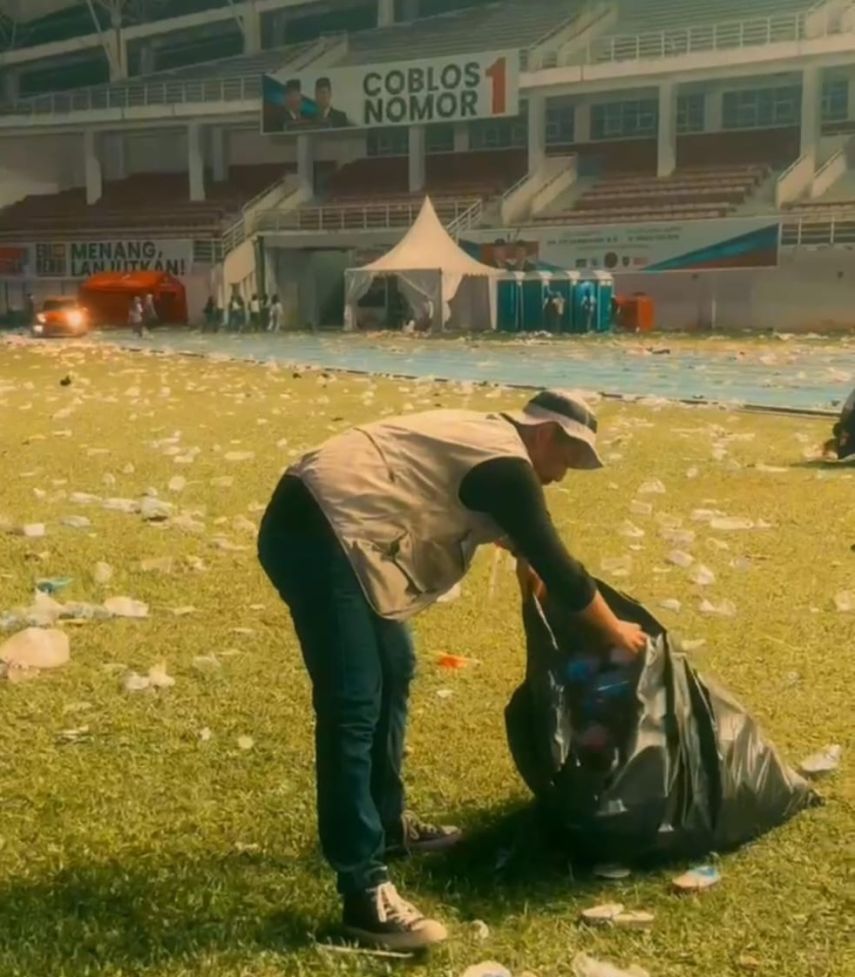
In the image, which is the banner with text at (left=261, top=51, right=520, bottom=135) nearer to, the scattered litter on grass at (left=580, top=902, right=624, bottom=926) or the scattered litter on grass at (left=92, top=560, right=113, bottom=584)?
the scattered litter on grass at (left=92, top=560, right=113, bottom=584)

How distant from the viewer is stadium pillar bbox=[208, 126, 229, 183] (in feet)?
177

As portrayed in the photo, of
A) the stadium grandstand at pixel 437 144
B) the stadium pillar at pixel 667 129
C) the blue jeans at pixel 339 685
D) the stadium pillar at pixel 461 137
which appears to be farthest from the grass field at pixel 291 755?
the stadium pillar at pixel 461 137

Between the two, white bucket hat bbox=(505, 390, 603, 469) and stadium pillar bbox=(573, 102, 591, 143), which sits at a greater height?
stadium pillar bbox=(573, 102, 591, 143)

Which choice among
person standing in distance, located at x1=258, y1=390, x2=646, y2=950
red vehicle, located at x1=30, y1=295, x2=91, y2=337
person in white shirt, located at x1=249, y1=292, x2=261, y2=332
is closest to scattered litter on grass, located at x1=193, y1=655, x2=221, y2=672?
person standing in distance, located at x1=258, y1=390, x2=646, y2=950

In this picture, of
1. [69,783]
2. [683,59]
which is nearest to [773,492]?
[69,783]

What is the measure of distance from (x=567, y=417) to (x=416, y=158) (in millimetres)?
46498

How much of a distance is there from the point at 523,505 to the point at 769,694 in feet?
7.91

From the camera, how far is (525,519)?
3.00 metres

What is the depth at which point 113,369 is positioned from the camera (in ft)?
80.8

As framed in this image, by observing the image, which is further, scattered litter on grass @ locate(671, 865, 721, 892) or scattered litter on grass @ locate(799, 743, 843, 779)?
scattered litter on grass @ locate(799, 743, 843, 779)

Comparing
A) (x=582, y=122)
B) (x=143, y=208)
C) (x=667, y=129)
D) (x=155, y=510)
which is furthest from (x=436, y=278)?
(x=155, y=510)

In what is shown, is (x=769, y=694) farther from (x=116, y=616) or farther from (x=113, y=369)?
(x=113, y=369)

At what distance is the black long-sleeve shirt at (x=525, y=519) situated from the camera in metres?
3.00

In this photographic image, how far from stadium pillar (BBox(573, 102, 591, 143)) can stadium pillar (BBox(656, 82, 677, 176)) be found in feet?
12.1
